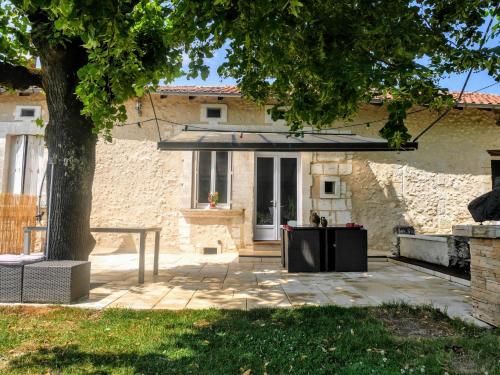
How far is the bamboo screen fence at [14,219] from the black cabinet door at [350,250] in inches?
280

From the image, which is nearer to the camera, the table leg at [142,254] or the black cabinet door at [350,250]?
the table leg at [142,254]

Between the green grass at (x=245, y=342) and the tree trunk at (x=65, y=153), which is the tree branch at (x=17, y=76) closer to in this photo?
the tree trunk at (x=65, y=153)

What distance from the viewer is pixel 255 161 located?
33.4 feet

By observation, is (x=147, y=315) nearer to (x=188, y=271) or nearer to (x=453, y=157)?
(x=188, y=271)

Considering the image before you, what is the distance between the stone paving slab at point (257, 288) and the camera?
4.47 meters

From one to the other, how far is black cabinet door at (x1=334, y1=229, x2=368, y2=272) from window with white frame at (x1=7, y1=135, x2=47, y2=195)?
328 inches

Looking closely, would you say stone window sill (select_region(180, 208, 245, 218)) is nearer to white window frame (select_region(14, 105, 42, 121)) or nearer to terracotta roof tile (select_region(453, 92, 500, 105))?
white window frame (select_region(14, 105, 42, 121))

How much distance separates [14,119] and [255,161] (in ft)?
22.6

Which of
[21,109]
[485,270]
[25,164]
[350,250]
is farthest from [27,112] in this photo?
[485,270]

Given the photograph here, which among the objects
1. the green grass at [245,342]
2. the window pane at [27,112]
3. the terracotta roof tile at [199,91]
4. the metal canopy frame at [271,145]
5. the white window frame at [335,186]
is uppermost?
the terracotta roof tile at [199,91]

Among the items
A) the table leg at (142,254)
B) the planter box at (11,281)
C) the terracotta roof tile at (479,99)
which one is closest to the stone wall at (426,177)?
the terracotta roof tile at (479,99)

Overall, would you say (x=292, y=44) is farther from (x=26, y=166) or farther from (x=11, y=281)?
(x=26, y=166)

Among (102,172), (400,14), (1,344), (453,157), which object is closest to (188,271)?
(1,344)

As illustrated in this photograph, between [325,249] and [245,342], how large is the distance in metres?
4.16
